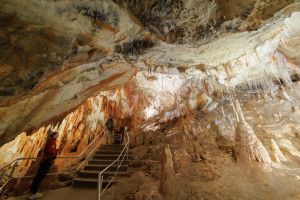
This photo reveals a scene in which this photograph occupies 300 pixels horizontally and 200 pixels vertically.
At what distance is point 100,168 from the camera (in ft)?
17.9

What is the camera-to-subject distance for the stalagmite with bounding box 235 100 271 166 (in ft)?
17.1

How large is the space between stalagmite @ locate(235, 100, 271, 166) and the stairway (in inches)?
181

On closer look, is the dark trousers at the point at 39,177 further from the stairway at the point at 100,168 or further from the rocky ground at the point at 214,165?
the rocky ground at the point at 214,165

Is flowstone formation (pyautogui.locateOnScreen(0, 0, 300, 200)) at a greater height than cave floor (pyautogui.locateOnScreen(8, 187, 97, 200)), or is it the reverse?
flowstone formation (pyautogui.locateOnScreen(0, 0, 300, 200))

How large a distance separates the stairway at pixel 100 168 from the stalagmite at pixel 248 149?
4603mm

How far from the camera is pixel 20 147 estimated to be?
729 centimetres

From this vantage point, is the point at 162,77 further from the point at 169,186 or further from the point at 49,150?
the point at 49,150

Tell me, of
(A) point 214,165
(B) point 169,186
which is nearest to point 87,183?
(B) point 169,186

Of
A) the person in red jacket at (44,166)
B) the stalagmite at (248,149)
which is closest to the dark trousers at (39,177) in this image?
the person in red jacket at (44,166)

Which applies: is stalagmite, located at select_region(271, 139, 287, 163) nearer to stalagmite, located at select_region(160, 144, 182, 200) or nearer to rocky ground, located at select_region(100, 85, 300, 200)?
rocky ground, located at select_region(100, 85, 300, 200)

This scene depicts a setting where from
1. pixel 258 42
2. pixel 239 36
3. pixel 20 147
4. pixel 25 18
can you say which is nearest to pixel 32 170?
pixel 20 147

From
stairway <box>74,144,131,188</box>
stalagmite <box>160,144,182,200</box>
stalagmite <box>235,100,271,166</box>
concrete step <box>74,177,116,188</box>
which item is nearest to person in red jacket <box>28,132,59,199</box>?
concrete step <box>74,177,116,188</box>

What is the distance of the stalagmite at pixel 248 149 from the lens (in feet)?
17.1

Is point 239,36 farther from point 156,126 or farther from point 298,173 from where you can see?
point 156,126
